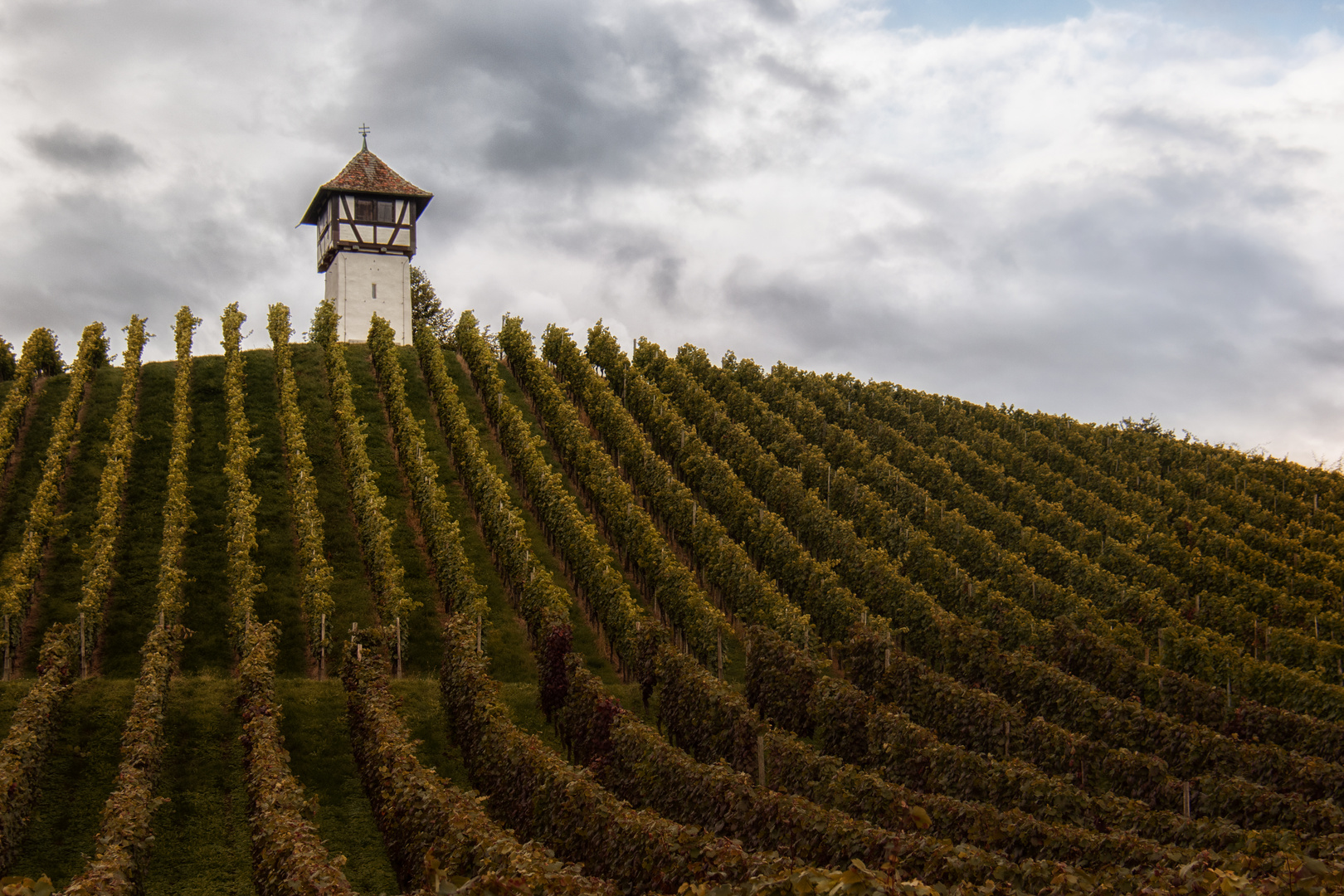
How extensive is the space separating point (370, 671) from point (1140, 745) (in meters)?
14.8

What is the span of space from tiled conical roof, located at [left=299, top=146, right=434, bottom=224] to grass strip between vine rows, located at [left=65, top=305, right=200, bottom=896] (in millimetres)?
19800

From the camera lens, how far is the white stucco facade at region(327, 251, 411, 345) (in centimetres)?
5097

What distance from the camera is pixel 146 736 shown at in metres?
17.6

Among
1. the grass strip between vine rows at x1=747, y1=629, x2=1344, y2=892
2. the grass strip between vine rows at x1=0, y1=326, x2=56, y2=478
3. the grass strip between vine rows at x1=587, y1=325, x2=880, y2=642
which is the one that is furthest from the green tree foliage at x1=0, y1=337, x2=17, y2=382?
the grass strip between vine rows at x1=747, y1=629, x2=1344, y2=892

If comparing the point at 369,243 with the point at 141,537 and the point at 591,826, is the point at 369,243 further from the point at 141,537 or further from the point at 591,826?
the point at 591,826

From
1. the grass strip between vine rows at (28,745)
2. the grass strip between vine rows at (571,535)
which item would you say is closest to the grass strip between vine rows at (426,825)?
the grass strip between vine rows at (28,745)

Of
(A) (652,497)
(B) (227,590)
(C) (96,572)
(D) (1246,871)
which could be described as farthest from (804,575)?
(D) (1246,871)

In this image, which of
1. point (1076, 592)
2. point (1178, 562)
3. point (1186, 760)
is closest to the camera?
point (1186, 760)

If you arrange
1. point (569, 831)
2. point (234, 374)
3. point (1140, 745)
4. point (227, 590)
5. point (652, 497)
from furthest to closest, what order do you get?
point (234, 374)
point (652, 497)
point (227, 590)
point (1140, 745)
point (569, 831)

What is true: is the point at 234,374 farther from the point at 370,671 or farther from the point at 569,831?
the point at 569,831

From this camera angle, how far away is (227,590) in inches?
1137

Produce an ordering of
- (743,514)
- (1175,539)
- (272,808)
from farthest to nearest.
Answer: (1175,539)
(743,514)
(272,808)

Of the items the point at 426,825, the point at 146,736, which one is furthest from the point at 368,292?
the point at 426,825

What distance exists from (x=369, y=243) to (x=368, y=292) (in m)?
2.54
